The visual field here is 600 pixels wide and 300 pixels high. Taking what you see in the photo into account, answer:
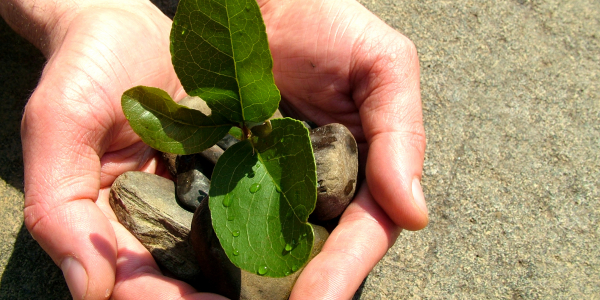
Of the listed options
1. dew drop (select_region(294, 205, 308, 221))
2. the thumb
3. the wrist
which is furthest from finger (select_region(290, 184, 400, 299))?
the wrist

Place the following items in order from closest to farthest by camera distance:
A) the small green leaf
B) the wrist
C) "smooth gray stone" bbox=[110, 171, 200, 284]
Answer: the small green leaf → "smooth gray stone" bbox=[110, 171, 200, 284] → the wrist

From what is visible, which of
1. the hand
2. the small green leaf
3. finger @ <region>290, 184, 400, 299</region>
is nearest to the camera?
the small green leaf

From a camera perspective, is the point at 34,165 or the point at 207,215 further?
the point at 34,165

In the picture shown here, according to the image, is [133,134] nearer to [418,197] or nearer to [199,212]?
[199,212]

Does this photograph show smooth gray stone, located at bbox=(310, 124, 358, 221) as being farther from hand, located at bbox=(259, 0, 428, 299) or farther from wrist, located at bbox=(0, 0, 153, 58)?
wrist, located at bbox=(0, 0, 153, 58)

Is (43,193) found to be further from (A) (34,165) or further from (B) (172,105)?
(B) (172,105)

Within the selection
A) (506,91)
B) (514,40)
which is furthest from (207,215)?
(514,40)

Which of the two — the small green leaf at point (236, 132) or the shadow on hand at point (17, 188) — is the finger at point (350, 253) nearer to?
the small green leaf at point (236, 132)
